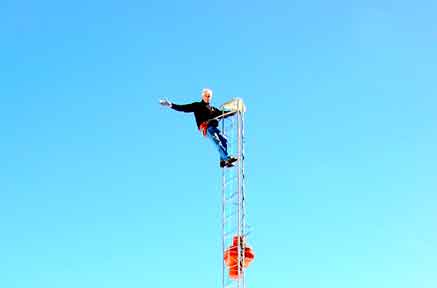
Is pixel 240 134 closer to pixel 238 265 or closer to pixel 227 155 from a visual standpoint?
pixel 227 155

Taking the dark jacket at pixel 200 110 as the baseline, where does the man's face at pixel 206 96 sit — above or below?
above

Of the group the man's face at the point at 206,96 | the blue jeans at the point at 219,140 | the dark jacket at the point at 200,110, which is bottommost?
the blue jeans at the point at 219,140

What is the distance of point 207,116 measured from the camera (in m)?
16.7

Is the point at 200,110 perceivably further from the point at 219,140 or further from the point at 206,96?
the point at 219,140

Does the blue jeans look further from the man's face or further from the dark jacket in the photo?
the man's face

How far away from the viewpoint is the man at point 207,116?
1618 centimetres

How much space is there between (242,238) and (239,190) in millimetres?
1044

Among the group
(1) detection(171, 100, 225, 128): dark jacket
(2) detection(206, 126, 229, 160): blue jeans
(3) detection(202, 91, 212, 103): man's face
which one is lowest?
(2) detection(206, 126, 229, 160): blue jeans

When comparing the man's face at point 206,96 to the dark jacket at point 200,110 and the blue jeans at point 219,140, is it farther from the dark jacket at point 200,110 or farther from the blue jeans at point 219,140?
the blue jeans at point 219,140

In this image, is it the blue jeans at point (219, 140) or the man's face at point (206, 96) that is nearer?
the blue jeans at point (219, 140)

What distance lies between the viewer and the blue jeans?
1596 centimetres

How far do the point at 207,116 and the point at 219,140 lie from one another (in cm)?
75

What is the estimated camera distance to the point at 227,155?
51.8 ft

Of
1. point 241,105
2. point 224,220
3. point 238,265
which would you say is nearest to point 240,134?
point 241,105
